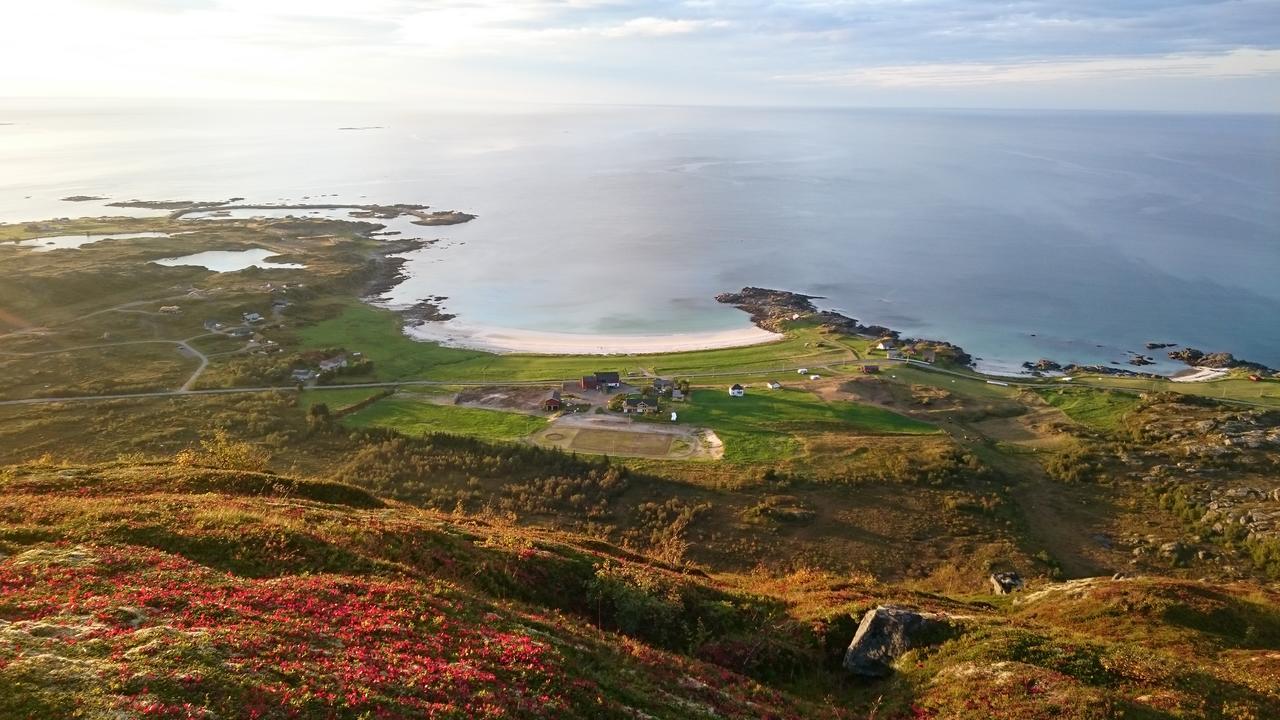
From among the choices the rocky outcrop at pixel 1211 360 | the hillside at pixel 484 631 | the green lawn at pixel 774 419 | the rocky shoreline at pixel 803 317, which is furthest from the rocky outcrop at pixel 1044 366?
the hillside at pixel 484 631

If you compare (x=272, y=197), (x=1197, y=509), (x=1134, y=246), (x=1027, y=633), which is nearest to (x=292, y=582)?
(x=1027, y=633)

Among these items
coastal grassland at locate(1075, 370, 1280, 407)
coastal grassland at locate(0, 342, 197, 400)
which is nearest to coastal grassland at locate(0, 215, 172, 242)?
coastal grassland at locate(0, 342, 197, 400)

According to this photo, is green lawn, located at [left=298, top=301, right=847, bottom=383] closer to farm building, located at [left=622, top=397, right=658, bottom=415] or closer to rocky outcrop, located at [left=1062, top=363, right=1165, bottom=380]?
farm building, located at [left=622, top=397, right=658, bottom=415]

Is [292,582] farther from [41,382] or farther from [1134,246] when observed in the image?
[1134,246]

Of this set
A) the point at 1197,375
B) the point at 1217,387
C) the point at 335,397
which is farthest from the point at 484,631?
the point at 1197,375

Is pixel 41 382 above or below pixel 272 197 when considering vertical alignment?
below
